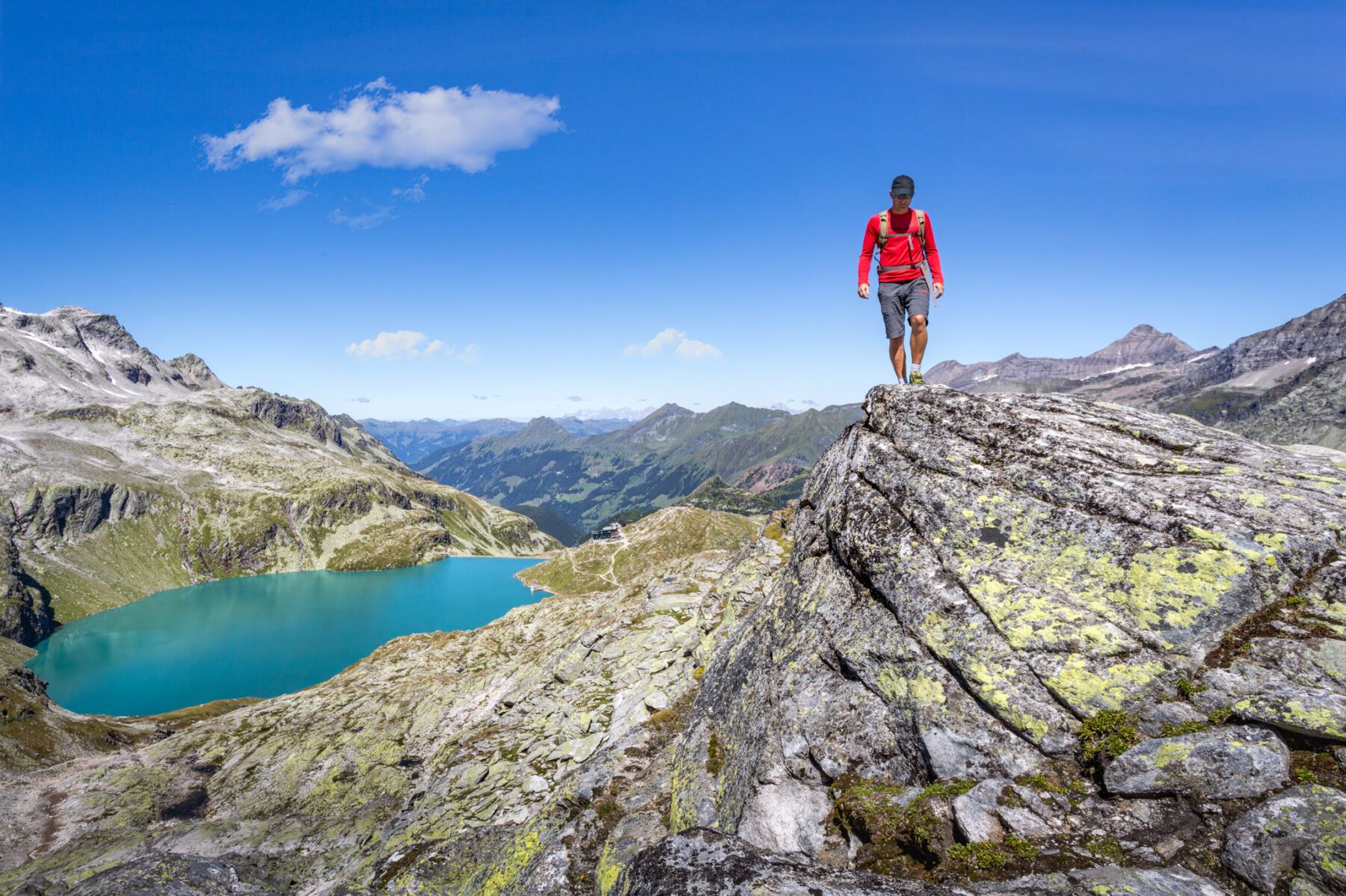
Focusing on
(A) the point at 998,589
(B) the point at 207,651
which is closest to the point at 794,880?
(A) the point at 998,589

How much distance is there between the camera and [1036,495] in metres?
11.2

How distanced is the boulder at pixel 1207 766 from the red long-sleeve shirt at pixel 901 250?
39.2 ft

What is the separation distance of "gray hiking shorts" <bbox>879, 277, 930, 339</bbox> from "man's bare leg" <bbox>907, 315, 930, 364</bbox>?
130 millimetres

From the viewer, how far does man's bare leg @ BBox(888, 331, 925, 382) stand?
16203 millimetres

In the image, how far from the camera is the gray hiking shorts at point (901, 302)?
15367mm

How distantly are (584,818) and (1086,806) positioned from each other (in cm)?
1326

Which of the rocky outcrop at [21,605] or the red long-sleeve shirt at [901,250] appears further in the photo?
the rocky outcrop at [21,605]

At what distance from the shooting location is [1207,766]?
7191 millimetres

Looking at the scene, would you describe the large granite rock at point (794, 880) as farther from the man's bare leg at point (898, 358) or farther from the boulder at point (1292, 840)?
the man's bare leg at point (898, 358)

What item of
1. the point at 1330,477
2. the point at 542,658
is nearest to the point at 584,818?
the point at 1330,477

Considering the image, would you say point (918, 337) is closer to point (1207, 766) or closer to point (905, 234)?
point (905, 234)

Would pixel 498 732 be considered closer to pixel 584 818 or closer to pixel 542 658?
pixel 542 658

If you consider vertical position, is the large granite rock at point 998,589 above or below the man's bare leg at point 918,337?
below

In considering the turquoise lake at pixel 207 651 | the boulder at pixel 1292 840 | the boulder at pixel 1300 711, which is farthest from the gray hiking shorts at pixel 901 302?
the turquoise lake at pixel 207 651
